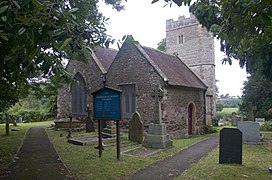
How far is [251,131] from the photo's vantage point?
1192 cm

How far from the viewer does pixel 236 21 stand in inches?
117

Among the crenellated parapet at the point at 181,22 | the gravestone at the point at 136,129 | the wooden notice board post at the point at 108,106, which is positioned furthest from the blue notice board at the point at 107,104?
the crenellated parapet at the point at 181,22

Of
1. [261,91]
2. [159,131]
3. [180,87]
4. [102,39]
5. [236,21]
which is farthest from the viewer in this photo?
[261,91]

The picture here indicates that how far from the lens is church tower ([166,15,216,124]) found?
24531 mm

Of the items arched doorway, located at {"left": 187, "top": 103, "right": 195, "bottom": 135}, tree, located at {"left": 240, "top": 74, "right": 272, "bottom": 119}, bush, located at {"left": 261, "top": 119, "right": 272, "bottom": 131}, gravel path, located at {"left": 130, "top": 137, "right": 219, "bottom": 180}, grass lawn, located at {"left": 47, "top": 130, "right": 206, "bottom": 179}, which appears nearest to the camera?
gravel path, located at {"left": 130, "top": 137, "right": 219, "bottom": 180}

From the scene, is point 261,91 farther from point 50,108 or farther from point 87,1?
point 50,108

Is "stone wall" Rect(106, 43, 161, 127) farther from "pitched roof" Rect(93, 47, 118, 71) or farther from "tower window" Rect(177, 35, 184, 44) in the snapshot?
"tower window" Rect(177, 35, 184, 44)

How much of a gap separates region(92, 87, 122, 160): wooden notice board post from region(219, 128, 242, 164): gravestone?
11.5ft

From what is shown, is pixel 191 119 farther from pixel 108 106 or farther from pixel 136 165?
pixel 136 165

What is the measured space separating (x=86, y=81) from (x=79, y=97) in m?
1.97

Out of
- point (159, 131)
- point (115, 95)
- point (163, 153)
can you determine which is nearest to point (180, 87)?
point (159, 131)

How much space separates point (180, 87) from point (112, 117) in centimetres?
854

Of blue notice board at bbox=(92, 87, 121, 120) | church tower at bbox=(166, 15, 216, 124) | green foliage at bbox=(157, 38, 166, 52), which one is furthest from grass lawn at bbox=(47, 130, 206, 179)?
green foliage at bbox=(157, 38, 166, 52)

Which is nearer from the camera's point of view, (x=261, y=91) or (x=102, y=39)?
(x=102, y=39)
